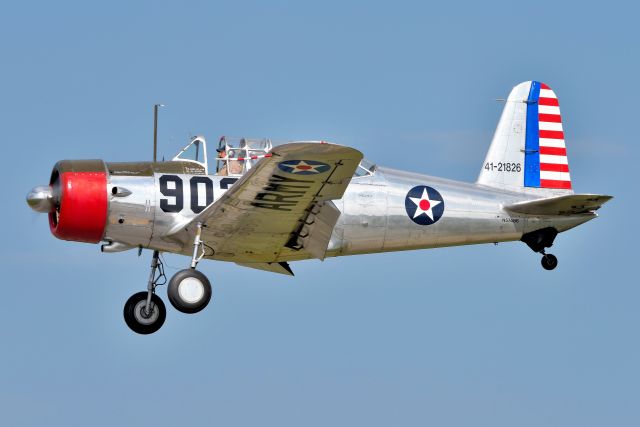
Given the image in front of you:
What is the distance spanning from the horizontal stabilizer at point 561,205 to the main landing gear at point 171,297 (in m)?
4.04

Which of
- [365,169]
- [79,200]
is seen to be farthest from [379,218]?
[79,200]

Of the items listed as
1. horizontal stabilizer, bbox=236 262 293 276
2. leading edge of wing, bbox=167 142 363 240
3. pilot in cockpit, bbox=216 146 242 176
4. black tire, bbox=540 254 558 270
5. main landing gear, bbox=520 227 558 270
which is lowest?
horizontal stabilizer, bbox=236 262 293 276

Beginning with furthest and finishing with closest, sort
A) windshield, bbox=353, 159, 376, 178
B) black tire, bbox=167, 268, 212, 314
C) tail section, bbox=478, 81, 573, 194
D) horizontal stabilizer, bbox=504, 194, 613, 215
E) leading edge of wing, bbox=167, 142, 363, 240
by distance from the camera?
1. tail section, bbox=478, 81, 573, 194
2. horizontal stabilizer, bbox=504, 194, 613, 215
3. windshield, bbox=353, 159, 376, 178
4. black tire, bbox=167, 268, 212, 314
5. leading edge of wing, bbox=167, 142, 363, 240

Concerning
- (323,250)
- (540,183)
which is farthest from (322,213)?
(540,183)

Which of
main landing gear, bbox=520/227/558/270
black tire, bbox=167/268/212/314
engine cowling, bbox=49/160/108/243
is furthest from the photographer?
main landing gear, bbox=520/227/558/270

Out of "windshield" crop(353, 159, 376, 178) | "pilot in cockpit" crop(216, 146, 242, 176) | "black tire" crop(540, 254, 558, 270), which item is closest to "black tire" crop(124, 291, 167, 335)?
"pilot in cockpit" crop(216, 146, 242, 176)

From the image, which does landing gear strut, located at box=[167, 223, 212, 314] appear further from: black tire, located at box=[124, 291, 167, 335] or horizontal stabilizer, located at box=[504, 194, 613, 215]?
horizontal stabilizer, located at box=[504, 194, 613, 215]

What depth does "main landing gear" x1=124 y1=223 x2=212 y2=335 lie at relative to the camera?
14.4 meters

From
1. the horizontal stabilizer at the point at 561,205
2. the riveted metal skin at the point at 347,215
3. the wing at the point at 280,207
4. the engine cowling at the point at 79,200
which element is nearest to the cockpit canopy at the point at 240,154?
the riveted metal skin at the point at 347,215

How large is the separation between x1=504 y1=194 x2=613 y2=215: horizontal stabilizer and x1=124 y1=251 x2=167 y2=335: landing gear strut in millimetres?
4253

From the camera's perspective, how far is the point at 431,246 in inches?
646

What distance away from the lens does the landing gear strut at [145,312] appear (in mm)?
15609

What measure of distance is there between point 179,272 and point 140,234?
0.84 meters

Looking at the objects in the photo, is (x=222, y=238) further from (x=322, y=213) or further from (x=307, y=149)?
(x=307, y=149)
